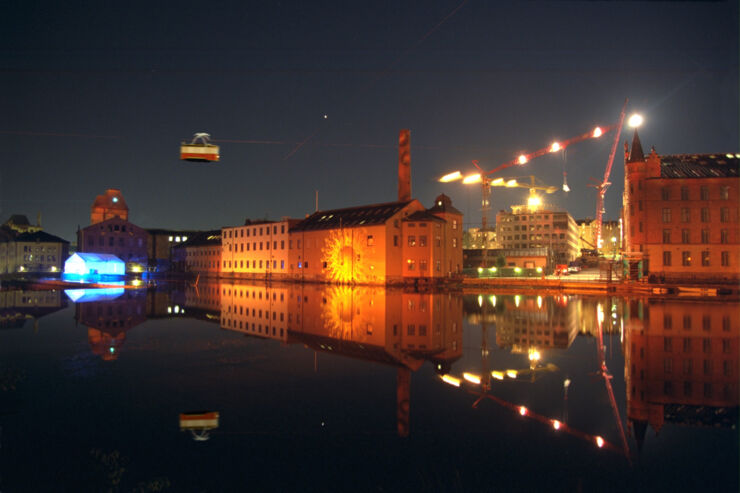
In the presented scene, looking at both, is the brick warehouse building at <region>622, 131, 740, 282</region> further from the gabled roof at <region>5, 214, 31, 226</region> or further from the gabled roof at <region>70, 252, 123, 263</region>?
the gabled roof at <region>5, 214, 31, 226</region>

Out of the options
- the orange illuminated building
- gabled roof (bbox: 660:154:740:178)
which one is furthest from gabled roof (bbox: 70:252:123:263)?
gabled roof (bbox: 660:154:740:178)

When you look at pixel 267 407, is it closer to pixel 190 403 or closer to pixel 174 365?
pixel 190 403

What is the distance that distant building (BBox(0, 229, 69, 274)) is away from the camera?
8306 centimetres

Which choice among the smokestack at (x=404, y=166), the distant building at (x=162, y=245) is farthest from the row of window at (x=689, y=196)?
the distant building at (x=162, y=245)

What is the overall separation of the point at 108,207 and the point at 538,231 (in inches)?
4430

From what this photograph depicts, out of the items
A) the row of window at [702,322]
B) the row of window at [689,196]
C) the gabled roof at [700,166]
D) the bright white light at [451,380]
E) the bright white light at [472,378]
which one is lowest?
the row of window at [702,322]

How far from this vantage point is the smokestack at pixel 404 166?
5741 centimetres

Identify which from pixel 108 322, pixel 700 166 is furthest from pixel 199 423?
pixel 700 166

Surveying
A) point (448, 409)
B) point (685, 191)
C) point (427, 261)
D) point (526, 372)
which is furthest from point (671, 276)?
point (448, 409)

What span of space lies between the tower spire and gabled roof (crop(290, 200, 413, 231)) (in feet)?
82.7

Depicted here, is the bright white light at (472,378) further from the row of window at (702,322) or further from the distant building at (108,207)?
the distant building at (108,207)

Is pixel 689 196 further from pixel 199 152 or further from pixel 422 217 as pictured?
pixel 199 152

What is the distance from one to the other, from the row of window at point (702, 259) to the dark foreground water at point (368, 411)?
114 feet

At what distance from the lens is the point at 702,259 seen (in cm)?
4444
